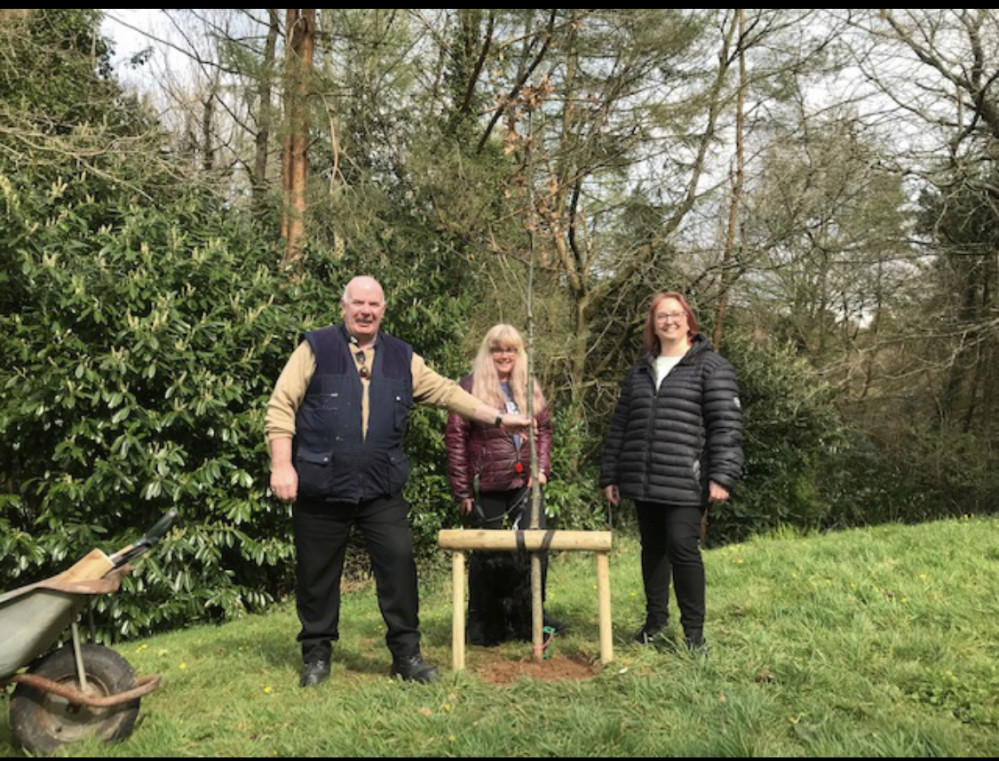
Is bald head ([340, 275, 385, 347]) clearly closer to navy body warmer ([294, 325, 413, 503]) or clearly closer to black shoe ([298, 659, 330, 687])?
navy body warmer ([294, 325, 413, 503])

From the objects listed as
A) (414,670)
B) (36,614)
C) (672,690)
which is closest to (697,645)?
(672,690)

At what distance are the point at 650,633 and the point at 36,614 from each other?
9.44 feet

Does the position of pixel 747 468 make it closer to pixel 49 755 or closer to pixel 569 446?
pixel 569 446

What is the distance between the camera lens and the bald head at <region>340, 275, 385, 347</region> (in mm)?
3707

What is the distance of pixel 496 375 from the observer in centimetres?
445

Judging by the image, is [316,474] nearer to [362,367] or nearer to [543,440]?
[362,367]

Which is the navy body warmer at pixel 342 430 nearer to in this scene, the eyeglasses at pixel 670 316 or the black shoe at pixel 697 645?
the eyeglasses at pixel 670 316

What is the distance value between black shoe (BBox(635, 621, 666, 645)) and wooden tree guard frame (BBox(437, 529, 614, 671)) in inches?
13.7

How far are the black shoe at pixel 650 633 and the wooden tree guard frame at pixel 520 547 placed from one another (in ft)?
1.14

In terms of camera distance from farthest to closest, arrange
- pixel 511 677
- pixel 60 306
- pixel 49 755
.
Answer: pixel 60 306 → pixel 511 677 → pixel 49 755

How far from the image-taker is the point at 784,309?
1323cm

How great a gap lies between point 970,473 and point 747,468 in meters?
4.06

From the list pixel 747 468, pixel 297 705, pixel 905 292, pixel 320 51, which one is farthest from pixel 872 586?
pixel 905 292

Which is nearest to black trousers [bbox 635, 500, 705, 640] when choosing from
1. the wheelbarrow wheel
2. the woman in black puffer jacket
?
the woman in black puffer jacket
